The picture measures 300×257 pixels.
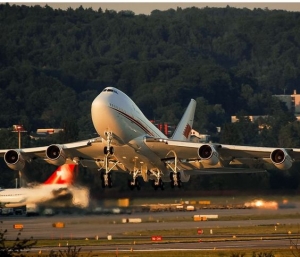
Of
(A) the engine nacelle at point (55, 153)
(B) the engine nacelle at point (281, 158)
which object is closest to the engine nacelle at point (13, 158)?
(A) the engine nacelle at point (55, 153)

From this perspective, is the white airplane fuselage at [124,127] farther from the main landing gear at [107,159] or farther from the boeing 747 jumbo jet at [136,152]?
the main landing gear at [107,159]

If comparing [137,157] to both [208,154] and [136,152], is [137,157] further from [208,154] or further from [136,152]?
[208,154]

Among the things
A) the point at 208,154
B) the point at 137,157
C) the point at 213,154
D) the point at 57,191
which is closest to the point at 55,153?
the point at 137,157

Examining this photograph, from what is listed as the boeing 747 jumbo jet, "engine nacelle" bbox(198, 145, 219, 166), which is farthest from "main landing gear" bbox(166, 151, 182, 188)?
"engine nacelle" bbox(198, 145, 219, 166)

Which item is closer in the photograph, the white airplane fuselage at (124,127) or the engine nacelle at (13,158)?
the white airplane fuselage at (124,127)

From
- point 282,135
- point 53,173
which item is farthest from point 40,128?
point 53,173

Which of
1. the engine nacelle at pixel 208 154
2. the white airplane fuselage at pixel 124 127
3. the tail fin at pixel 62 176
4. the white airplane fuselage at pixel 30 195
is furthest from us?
the tail fin at pixel 62 176

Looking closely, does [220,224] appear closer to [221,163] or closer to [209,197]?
[209,197]
